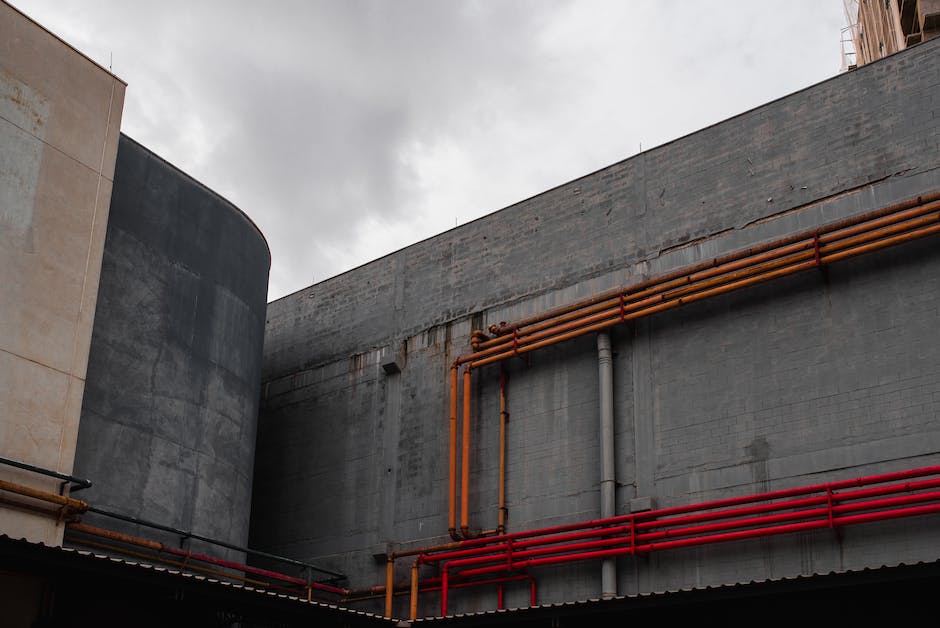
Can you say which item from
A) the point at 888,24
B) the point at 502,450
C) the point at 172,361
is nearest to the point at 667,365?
the point at 502,450

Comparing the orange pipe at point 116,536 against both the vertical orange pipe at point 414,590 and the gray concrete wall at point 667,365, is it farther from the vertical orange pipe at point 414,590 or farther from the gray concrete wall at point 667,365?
the gray concrete wall at point 667,365

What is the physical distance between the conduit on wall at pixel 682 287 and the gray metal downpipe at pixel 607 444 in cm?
52

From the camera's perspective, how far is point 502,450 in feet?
68.7

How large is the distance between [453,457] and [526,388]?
184cm

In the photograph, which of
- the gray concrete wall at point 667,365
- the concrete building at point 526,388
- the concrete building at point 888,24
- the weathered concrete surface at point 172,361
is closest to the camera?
the concrete building at point 526,388

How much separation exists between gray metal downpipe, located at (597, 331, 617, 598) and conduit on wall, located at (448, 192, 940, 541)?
0.52 meters

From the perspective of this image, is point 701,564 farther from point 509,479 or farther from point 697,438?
point 509,479

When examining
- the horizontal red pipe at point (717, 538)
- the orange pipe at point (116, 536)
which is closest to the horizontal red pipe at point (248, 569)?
the orange pipe at point (116, 536)

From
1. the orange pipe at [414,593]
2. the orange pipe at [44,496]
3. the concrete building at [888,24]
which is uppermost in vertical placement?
the concrete building at [888,24]

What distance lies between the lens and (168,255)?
67.8 feet

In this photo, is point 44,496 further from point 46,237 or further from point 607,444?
point 607,444

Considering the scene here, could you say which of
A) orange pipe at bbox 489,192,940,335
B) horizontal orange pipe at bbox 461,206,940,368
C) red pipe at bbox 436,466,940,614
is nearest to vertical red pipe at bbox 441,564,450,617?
red pipe at bbox 436,466,940,614

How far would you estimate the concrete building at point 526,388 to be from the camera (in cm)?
1644

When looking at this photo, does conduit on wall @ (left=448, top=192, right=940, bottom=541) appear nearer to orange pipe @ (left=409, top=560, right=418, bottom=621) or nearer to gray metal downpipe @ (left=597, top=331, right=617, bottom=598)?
gray metal downpipe @ (left=597, top=331, right=617, bottom=598)
